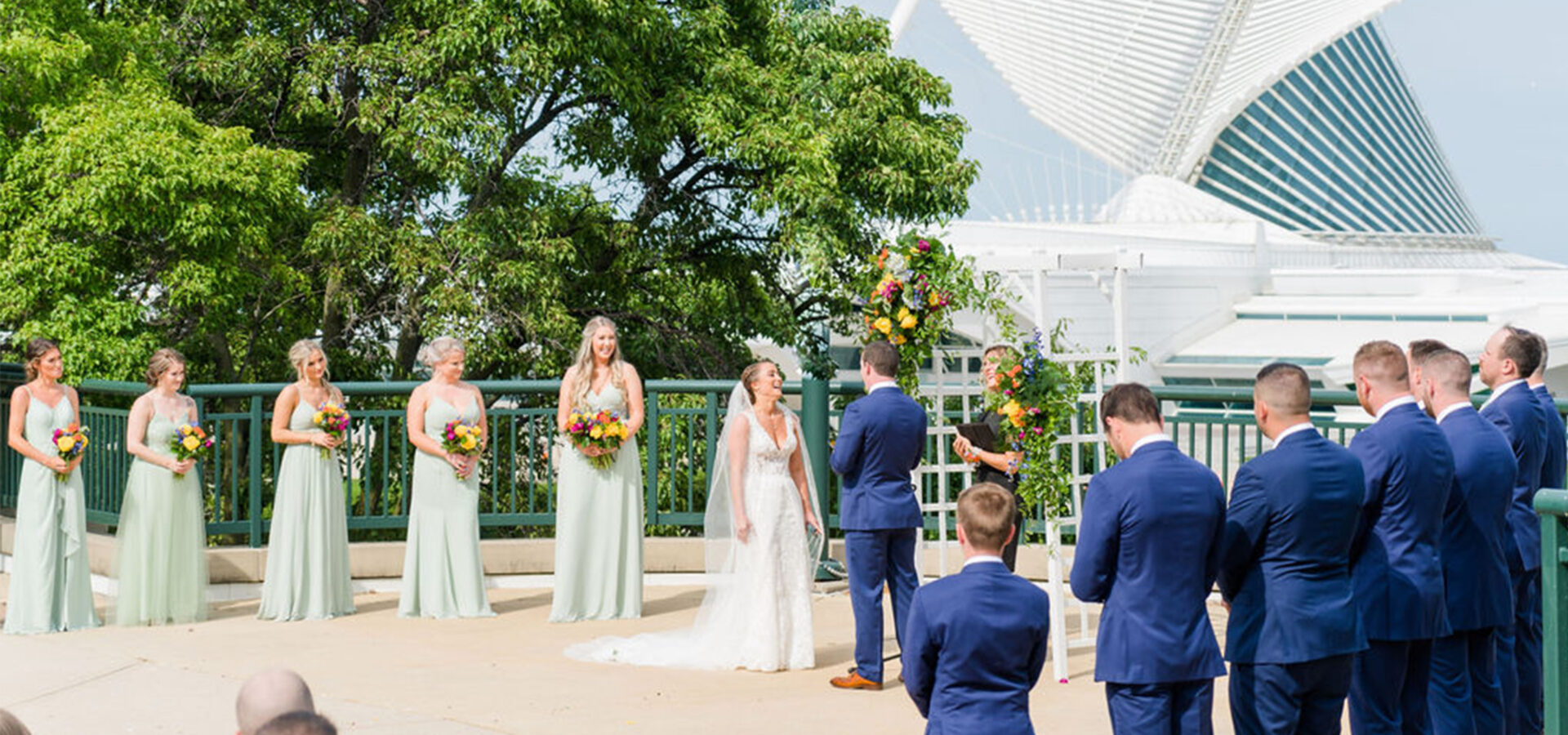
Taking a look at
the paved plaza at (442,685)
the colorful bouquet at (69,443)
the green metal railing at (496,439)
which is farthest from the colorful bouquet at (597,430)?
the colorful bouquet at (69,443)

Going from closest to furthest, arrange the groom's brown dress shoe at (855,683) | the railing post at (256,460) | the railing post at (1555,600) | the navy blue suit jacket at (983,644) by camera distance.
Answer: the railing post at (1555,600)
the navy blue suit jacket at (983,644)
the groom's brown dress shoe at (855,683)
the railing post at (256,460)

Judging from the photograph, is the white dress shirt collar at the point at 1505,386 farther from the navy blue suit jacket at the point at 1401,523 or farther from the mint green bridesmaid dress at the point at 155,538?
the mint green bridesmaid dress at the point at 155,538

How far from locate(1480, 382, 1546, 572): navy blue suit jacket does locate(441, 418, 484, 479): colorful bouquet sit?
585cm

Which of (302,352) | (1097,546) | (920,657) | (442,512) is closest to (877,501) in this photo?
(1097,546)

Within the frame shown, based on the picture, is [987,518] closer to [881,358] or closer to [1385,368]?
[1385,368]

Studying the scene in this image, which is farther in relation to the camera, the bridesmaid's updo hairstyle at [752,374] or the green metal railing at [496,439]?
the green metal railing at [496,439]

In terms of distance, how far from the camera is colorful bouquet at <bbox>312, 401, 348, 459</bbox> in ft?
32.3

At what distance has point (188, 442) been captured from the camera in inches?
374

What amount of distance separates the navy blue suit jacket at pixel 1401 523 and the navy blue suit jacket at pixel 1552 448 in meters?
1.40

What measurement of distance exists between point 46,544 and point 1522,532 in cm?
787

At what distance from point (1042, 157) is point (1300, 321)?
17435mm

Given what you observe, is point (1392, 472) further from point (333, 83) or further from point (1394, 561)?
point (333, 83)

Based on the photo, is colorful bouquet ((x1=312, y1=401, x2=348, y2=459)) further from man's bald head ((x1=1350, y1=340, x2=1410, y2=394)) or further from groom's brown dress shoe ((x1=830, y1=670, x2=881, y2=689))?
man's bald head ((x1=1350, y1=340, x2=1410, y2=394))

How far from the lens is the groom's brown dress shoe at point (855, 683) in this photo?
7.89m
